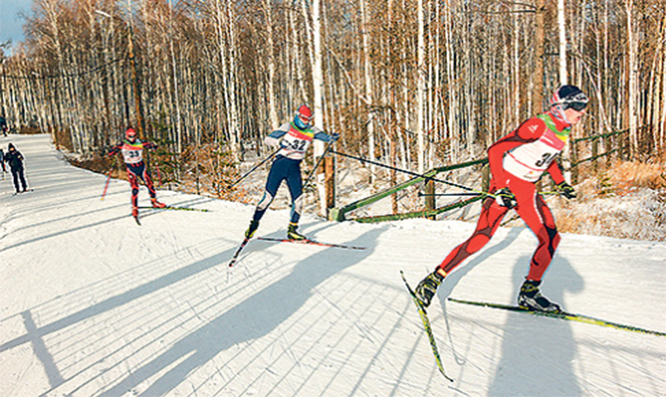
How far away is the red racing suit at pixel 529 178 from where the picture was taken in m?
3.74

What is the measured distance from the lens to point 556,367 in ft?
10.3

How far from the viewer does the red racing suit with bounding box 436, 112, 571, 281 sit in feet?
12.3

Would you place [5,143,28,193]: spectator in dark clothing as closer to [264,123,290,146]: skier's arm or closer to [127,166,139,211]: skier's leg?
[127,166,139,211]: skier's leg

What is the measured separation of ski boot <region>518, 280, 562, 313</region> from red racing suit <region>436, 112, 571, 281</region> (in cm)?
8

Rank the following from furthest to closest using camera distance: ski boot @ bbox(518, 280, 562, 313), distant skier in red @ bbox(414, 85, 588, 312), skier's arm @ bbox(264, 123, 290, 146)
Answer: skier's arm @ bbox(264, 123, 290, 146)
ski boot @ bbox(518, 280, 562, 313)
distant skier in red @ bbox(414, 85, 588, 312)

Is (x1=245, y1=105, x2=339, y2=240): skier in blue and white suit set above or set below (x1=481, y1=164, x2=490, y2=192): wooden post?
above

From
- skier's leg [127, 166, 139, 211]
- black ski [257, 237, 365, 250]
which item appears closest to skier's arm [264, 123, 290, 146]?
black ski [257, 237, 365, 250]

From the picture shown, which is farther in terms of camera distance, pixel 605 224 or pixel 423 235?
pixel 605 224

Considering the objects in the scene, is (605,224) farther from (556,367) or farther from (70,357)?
(70,357)

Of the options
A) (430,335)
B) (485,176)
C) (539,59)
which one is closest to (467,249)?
(430,335)

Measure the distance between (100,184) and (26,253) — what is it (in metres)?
8.95

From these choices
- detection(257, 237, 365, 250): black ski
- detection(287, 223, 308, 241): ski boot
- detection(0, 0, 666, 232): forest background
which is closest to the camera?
detection(257, 237, 365, 250): black ski

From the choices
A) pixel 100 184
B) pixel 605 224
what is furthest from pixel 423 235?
pixel 100 184

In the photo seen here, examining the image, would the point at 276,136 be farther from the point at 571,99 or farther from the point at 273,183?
the point at 571,99
